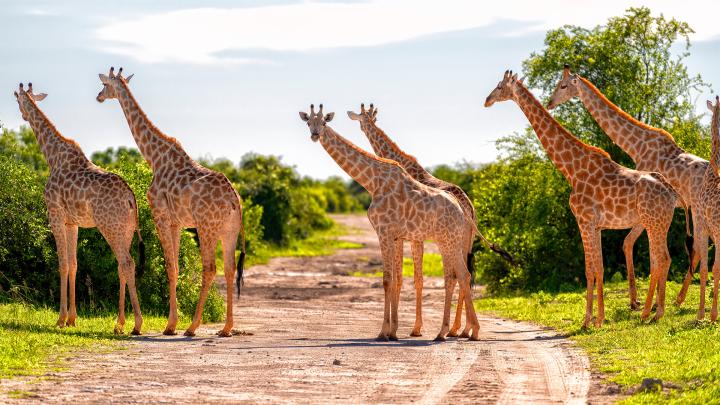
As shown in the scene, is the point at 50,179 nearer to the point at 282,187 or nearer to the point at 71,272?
the point at 71,272

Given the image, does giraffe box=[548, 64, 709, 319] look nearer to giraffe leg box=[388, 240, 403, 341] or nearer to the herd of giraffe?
the herd of giraffe

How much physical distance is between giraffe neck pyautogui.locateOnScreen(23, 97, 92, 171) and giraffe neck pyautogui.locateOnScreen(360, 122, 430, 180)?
4.52 m

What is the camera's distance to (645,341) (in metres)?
13.3

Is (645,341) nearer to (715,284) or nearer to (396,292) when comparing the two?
(715,284)

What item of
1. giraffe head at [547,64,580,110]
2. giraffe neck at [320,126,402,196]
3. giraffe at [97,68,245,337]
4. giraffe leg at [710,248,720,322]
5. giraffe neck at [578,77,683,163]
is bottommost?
giraffe leg at [710,248,720,322]

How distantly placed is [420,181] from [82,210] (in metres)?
5.05

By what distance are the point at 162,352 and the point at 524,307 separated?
9.06 m

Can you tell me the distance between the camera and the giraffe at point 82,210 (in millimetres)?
14977


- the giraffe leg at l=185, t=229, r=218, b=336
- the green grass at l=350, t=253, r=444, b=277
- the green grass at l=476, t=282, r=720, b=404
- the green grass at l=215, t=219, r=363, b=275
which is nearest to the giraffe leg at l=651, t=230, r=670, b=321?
the green grass at l=476, t=282, r=720, b=404

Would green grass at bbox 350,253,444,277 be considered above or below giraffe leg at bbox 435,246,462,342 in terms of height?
below

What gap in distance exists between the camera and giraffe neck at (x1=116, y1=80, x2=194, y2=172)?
1572 centimetres

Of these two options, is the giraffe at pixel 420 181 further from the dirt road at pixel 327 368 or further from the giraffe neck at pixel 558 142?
the giraffe neck at pixel 558 142

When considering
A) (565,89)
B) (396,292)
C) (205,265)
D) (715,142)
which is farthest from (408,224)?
(715,142)

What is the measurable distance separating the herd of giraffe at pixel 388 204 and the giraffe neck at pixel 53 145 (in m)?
0.02
